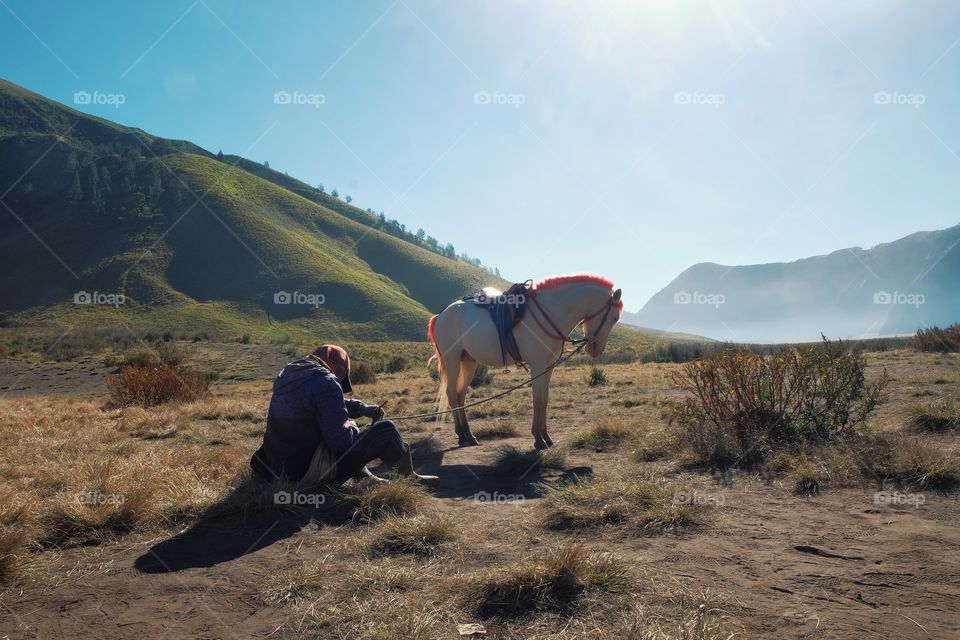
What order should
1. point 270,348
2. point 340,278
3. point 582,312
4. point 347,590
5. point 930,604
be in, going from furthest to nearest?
1. point 340,278
2. point 270,348
3. point 582,312
4. point 347,590
5. point 930,604

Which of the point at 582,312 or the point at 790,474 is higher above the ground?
the point at 582,312

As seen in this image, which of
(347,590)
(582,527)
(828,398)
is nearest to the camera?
(347,590)

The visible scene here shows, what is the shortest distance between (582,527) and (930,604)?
6.52 ft

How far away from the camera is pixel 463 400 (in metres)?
8.44

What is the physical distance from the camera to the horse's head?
721cm

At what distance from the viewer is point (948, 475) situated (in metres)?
4.34

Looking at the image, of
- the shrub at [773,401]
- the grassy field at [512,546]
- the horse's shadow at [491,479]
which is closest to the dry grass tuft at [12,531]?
the grassy field at [512,546]

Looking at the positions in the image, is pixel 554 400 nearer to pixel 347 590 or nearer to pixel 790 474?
pixel 790 474

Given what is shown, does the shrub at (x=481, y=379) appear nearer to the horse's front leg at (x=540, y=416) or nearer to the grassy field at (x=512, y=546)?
the horse's front leg at (x=540, y=416)

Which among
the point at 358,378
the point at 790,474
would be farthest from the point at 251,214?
the point at 790,474

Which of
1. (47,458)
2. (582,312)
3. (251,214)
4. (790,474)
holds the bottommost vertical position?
(47,458)

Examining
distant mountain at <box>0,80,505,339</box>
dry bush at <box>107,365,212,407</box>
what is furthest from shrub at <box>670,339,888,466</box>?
distant mountain at <box>0,80,505,339</box>

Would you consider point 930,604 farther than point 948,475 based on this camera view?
No

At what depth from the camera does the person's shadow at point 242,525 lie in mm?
3516
